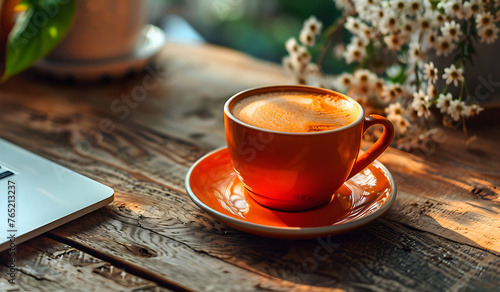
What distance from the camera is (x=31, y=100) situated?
1.06 m

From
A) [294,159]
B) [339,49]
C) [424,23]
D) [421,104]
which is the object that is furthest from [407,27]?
[294,159]

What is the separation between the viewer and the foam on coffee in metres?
0.62

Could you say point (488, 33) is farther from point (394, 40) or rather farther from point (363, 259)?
point (363, 259)

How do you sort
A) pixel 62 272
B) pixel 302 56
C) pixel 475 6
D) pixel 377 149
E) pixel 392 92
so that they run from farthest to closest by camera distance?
pixel 302 56 → pixel 392 92 → pixel 475 6 → pixel 377 149 → pixel 62 272

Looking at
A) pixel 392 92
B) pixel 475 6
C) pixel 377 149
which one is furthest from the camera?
pixel 392 92

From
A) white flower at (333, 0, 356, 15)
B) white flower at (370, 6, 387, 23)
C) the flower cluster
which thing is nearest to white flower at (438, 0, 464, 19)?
the flower cluster

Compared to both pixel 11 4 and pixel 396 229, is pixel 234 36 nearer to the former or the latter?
pixel 11 4

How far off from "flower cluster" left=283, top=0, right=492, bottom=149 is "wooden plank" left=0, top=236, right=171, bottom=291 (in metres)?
0.53

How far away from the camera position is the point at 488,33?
0.81 m

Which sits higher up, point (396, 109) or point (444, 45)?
point (444, 45)

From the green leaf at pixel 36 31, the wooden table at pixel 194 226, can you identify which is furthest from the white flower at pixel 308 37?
the green leaf at pixel 36 31

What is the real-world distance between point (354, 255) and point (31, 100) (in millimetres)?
767

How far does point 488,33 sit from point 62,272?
70 centimetres

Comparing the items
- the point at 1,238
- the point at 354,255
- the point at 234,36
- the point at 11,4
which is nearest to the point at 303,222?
the point at 354,255
